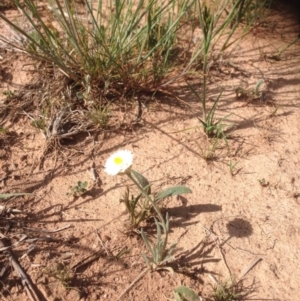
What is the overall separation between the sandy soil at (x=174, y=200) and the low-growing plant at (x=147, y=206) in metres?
0.06

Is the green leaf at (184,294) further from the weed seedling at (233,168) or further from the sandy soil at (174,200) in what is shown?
the weed seedling at (233,168)

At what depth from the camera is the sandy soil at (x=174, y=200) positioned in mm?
1280

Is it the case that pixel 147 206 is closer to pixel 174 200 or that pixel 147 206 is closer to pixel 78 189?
pixel 174 200

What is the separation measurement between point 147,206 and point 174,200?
0.51ft

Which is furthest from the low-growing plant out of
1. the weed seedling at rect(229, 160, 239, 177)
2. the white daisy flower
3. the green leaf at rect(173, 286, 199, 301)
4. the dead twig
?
the dead twig

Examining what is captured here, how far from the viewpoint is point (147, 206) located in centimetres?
135

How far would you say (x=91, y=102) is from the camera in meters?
1.66

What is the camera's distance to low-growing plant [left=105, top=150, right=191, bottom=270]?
113cm

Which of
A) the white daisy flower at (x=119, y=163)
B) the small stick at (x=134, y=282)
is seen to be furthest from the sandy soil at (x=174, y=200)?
the white daisy flower at (x=119, y=163)

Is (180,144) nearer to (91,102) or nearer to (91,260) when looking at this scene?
(91,102)

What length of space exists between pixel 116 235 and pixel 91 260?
126 mm

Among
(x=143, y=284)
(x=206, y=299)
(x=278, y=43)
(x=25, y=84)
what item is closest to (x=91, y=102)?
(x=25, y=84)

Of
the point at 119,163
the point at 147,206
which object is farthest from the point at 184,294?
the point at 119,163

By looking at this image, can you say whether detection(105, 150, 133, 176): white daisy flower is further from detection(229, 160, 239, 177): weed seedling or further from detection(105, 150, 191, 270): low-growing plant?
detection(229, 160, 239, 177): weed seedling
